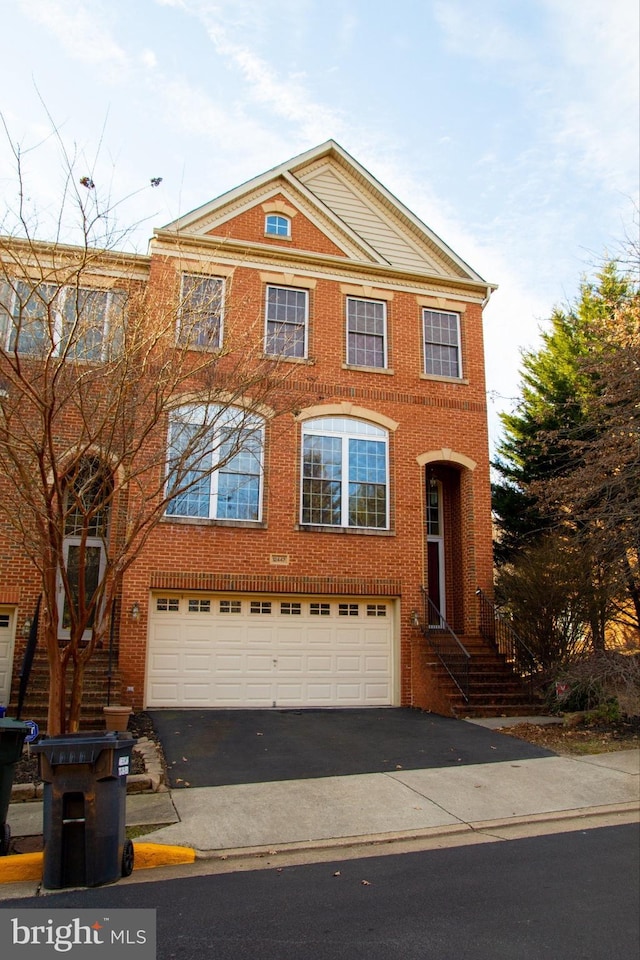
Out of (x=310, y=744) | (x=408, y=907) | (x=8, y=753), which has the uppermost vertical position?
(x=8, y=753)

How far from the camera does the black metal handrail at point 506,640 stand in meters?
12.7

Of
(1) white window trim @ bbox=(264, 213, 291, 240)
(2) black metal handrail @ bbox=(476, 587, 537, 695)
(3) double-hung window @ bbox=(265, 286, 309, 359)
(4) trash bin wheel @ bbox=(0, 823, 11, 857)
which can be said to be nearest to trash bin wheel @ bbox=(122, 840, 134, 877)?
(4) trash bin wheel @ bbox=(0, 823, 11, 857)

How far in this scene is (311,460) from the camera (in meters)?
13.8

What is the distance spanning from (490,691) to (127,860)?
8.23 meters

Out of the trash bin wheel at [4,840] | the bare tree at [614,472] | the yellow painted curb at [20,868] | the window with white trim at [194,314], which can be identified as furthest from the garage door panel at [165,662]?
the bare tree at [614,472]

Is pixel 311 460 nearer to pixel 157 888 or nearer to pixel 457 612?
pixel 457 612

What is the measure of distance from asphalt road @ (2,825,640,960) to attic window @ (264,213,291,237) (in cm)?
1246

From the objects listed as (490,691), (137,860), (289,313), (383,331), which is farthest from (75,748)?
(383,331)

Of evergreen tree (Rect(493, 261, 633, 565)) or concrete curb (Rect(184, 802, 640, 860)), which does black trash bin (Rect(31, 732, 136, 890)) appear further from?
evergreen tree (Rect(493, 261, 633, 565))

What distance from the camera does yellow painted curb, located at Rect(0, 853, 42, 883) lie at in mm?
5309

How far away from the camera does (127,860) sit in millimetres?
5352

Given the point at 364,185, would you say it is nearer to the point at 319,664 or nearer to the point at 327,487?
the point at 327,487

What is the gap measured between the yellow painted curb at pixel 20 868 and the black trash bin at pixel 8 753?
0.28 m

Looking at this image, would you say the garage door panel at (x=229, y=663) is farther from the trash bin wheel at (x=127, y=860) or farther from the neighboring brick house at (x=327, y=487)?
the trash bin wheel at (x=127, y=860)
